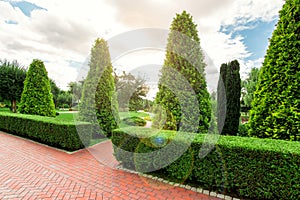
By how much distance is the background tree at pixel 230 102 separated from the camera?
8.60m

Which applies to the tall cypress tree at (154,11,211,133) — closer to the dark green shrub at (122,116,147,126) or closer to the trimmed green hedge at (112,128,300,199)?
the trimmed green hedge at (112,128,300,199)

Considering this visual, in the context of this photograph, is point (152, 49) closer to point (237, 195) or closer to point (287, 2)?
point (287, 2)

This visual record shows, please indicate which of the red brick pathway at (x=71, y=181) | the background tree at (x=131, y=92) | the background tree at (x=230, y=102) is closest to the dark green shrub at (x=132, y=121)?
the background tree at (x=131, y=92)

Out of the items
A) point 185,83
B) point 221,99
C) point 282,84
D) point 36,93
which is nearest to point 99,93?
point 36,93

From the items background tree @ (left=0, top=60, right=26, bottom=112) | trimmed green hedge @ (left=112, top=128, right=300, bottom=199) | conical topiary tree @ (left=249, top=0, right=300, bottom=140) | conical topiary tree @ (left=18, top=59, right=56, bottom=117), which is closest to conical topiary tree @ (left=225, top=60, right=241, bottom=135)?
conical topiary tree @ (left=249, top=0, right=300, bottom=140)

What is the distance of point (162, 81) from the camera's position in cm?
484

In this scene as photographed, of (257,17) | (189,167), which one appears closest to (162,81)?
(189,167)

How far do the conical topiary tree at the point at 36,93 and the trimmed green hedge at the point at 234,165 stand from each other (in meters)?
8.46

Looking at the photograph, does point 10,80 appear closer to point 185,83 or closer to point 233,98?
point 185,83

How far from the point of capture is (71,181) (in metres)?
3.49

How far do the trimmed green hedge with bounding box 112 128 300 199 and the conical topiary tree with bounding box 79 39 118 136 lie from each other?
14.1 feet

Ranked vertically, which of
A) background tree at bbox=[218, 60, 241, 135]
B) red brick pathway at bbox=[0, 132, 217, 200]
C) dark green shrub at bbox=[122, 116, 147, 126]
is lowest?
red brick pathway at bbox=[0, 132, 217, 200]

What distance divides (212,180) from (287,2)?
537cm

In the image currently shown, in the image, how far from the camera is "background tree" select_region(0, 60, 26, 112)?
15242mm
